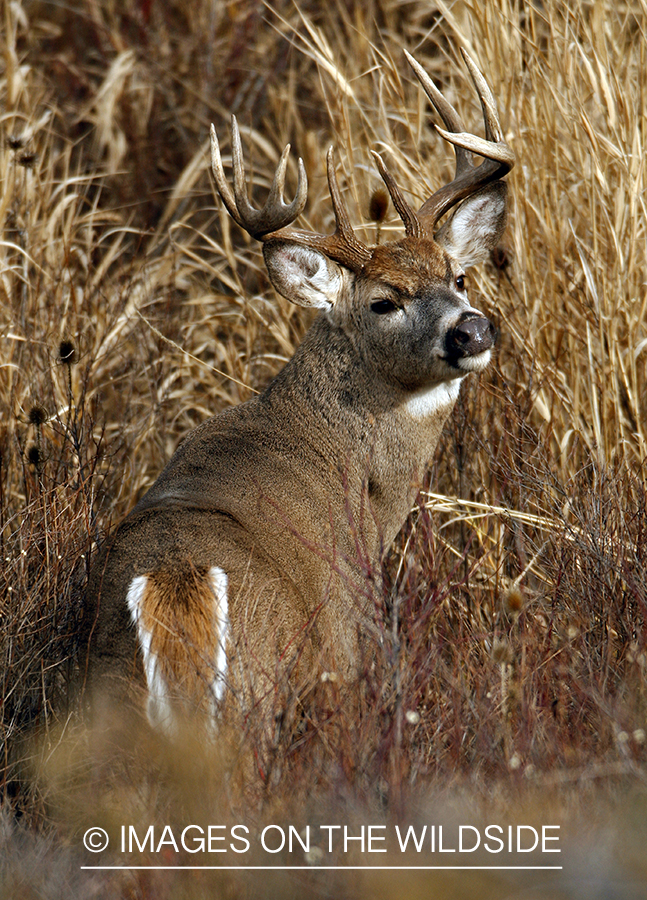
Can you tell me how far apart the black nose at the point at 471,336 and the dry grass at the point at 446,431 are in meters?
0.44

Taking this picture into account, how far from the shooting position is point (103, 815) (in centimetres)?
244

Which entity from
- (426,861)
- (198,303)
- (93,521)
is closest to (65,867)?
(426,861)

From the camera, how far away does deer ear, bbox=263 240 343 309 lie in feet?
12.7

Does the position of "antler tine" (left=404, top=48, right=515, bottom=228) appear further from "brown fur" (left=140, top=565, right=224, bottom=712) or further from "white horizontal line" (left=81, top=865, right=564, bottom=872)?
"white horizontal line" (left=81, top=865, right=564, bottom=872)

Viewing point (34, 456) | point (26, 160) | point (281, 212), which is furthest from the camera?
point (26, 160)

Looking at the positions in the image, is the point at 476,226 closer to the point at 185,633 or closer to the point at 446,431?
the point at 446,431

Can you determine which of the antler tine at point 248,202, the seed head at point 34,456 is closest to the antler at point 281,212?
the antler tine at point 248,202

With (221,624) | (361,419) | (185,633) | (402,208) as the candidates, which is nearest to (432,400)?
(361,419)

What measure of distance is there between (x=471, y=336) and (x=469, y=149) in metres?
0.66

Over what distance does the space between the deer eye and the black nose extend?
0.28 m

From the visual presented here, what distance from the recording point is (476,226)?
416 centimetres

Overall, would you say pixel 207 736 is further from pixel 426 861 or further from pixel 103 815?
pixel 426 861

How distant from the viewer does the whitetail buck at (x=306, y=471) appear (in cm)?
266

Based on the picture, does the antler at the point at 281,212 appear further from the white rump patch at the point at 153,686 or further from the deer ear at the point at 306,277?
the white rump patch at the point at 153,686
